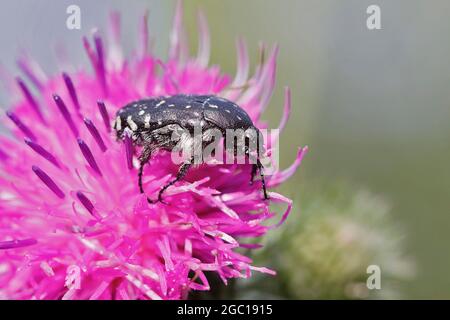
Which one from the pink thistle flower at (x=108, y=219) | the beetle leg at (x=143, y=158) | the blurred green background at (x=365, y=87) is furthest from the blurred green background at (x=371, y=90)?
the beetle leg at (x=143, y=158)

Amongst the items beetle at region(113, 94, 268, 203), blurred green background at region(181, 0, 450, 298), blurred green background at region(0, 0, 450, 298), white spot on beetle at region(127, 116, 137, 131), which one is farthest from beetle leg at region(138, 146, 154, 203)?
blurred green background at region(181, 0, 450, 298)

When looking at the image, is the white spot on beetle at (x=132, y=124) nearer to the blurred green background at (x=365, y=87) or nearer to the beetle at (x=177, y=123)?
the beetle at (x=177, y=123)

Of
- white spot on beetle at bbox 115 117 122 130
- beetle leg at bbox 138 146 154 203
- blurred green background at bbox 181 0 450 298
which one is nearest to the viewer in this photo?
beetle leg at bbox 138 146 154 203

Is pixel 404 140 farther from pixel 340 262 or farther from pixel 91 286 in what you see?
pixel 91 286

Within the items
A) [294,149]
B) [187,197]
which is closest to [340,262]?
[187,197]

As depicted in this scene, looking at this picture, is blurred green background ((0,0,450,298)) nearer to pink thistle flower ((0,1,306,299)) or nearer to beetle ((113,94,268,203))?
pink thistle flower ((0,1,306,299))

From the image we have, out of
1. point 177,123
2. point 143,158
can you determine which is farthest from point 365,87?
point 143,158
